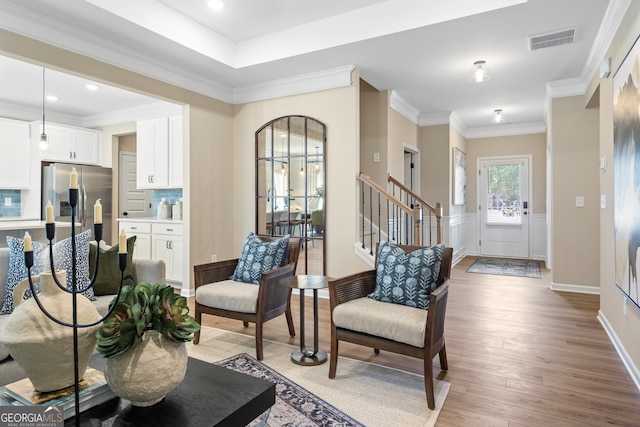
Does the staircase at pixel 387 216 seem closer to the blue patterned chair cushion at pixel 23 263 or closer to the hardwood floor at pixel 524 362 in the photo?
the hardwood floor at pixel 524 362

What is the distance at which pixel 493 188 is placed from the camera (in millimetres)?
8070

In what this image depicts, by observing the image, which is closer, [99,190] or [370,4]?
[370,4]

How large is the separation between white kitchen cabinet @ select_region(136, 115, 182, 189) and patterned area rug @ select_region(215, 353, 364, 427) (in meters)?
3.85

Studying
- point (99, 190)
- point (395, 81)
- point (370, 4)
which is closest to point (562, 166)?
point (395, 81)

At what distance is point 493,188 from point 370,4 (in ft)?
18.9

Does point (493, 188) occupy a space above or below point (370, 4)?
below

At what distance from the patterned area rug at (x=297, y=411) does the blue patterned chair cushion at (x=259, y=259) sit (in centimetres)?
86

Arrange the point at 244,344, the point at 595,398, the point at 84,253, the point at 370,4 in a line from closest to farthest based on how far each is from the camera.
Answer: the point at 595,398 < the point at 84,253 < the point at 244,344 < the point at 370,4

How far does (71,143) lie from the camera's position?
619cm

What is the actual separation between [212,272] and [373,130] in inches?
126

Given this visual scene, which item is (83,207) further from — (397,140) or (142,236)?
(397,140)

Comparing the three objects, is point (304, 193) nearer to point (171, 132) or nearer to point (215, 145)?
point (215, 145)

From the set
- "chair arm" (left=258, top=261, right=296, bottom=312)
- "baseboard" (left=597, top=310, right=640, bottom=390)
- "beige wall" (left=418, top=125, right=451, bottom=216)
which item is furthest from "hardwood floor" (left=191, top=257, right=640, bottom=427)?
"beige wall" (left=418, top=125, right=451, bottom=216)

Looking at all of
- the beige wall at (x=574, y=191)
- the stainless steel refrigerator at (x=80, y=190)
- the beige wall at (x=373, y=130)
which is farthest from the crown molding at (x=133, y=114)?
the beige wall at (x=574, y=191)
